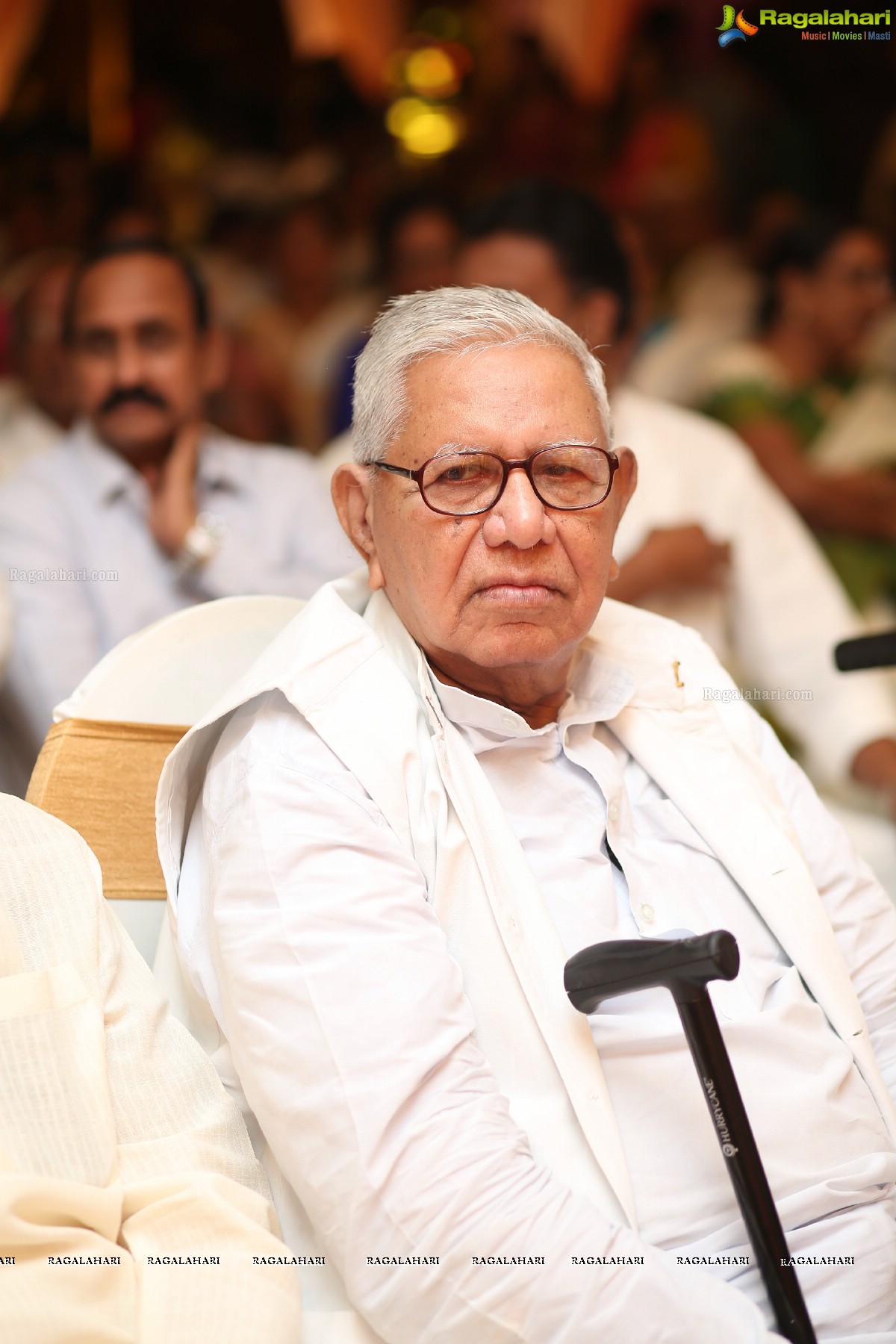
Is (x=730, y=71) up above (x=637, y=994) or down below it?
above

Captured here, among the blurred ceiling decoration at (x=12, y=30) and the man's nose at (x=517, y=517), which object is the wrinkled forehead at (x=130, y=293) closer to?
the blurred ceiling decoration at (x=12, y=30)

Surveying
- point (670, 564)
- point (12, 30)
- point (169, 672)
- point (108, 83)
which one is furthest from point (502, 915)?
point (108, 83)

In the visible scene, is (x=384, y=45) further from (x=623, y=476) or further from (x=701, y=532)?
(x=623, y=476)

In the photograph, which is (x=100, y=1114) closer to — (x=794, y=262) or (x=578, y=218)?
(x=578, y=218)

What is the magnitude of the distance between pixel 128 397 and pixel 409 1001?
5.47ft

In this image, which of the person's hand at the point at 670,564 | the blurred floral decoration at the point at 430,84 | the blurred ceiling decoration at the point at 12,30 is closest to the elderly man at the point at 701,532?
the person's hand at the point at 670,564

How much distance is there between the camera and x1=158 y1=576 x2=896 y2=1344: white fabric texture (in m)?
0.96

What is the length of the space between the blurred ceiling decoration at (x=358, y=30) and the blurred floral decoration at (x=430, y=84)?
0.36 m

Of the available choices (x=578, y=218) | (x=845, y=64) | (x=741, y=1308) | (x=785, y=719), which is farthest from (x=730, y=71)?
(x=741, y=1308)

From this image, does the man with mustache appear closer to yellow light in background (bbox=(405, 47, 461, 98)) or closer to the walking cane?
the walking cane

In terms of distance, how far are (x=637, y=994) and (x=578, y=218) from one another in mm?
1751

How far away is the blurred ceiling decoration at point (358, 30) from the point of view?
3.62 metres

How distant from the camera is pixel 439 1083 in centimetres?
101

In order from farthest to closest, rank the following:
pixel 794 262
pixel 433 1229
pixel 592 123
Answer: pixel 592 123
pixel 794 262
pixel 433 1229
